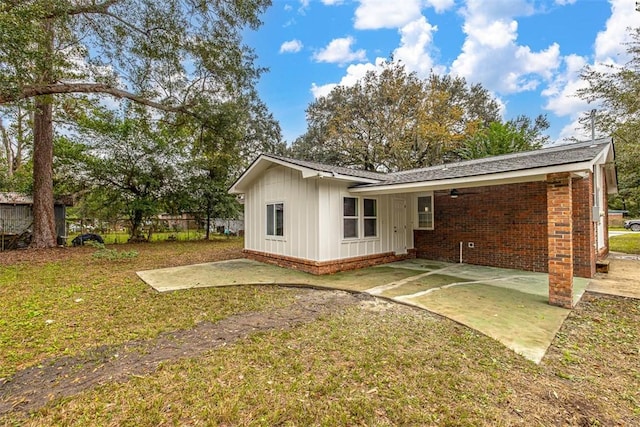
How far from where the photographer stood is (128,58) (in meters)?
9.80

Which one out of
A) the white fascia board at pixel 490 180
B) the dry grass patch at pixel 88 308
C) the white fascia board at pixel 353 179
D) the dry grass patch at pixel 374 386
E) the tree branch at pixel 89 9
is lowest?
the dry grass patch at pixel 374 386

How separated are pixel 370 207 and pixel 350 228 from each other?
1000 millimetres

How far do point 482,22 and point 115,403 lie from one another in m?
14.6

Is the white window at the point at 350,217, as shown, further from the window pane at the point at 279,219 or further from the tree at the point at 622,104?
the tree at the point at 622,104

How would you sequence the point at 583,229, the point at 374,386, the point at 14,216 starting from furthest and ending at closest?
the point at 14,216 → the point at 583,229 → the point at 374,386

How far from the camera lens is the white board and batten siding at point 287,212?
745 cm

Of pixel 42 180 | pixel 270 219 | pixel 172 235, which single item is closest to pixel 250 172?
pixel 270 219

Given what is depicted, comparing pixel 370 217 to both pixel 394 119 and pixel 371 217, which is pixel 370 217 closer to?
pixel 371 217

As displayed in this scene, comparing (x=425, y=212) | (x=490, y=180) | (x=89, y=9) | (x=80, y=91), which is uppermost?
(x=89, y=9)

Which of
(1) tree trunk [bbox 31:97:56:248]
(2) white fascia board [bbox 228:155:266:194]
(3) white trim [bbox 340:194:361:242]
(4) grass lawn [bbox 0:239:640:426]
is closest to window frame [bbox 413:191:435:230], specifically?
(3) white trim [bbox 340:194:361:242]

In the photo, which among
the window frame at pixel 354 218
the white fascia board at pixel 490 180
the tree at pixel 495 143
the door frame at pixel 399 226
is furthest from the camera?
the tree at pixel 495 143

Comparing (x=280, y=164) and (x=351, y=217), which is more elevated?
(x=280, y=164)

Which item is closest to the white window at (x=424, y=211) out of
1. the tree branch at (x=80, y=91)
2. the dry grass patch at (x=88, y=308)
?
the dry grass patch at (x=88, y=308)

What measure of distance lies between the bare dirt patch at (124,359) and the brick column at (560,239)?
12.0ft
